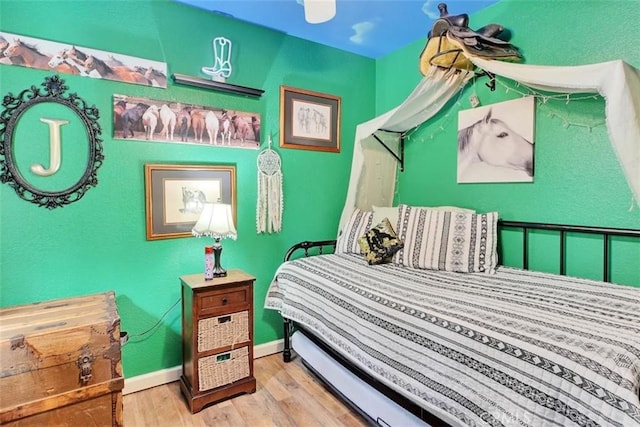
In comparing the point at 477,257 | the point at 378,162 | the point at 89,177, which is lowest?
the point at 477,257

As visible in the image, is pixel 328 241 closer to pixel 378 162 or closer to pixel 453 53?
pixel 378 162

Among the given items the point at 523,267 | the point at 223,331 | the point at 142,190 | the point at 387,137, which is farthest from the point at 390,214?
the point at 142,190

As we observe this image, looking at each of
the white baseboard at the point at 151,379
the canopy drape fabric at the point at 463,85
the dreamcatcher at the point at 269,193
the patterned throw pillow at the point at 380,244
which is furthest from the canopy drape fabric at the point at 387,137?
the white baseboard at the point at 151,379

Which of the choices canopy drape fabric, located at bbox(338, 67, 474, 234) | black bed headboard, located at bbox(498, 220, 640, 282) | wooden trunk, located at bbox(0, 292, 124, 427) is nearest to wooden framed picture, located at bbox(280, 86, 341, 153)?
canopy drape fabric, located at bbox(338, 67, 474, 234)

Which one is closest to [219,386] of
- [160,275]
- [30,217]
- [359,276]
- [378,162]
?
[160,275]

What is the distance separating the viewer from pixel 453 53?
6.58 ft

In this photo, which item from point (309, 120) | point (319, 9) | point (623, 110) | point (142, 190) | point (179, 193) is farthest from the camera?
point (309, 120)

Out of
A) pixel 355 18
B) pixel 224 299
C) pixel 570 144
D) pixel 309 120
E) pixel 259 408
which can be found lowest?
pixel 259 408

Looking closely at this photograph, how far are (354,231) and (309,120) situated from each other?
0.97 meters

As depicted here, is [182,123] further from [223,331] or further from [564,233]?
[564,233]

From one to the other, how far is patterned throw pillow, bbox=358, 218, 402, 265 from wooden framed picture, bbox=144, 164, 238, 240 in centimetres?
102

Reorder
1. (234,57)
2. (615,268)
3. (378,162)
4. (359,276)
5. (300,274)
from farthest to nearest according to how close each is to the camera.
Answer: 1. (378,162)
2. (234,57)
3. (300,274)
4. (359,276)
5. (615,268)

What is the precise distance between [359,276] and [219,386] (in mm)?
1060

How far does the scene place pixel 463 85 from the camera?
233 cm
